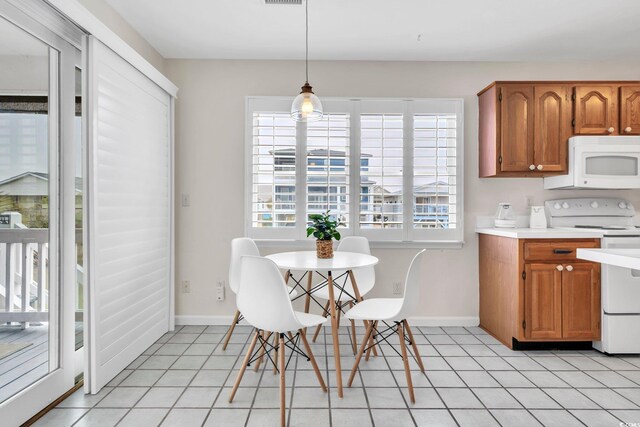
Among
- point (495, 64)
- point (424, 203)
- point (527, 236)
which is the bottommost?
point (527, 236)

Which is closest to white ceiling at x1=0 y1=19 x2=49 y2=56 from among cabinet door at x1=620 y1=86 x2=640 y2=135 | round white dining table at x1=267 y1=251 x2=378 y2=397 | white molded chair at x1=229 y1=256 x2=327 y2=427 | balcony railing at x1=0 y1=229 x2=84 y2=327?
balcony railing at x1=0 y1=229 x2=84 y2=327

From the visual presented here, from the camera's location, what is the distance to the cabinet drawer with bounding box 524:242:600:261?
2801 mm

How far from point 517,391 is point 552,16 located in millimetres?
2660

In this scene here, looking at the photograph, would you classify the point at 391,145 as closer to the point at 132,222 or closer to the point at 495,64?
the point at 495,64

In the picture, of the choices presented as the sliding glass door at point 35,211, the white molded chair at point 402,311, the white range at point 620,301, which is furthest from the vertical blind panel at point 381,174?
the sliding glass door at point 35,211

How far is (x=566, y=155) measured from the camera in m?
3.10

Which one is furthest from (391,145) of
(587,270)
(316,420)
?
(316,420)

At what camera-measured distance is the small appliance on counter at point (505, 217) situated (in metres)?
3.26

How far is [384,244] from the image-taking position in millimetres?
3387

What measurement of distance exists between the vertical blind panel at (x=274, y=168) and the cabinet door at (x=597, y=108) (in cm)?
252

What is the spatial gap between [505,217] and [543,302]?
815mm

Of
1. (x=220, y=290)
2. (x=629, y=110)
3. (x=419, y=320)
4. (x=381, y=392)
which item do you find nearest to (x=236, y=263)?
(x=220, y=290)

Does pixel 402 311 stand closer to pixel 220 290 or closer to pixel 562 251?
pixel 562 251

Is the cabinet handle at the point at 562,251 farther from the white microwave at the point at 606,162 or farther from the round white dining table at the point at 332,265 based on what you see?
the round white dining table at the point at 332,265
